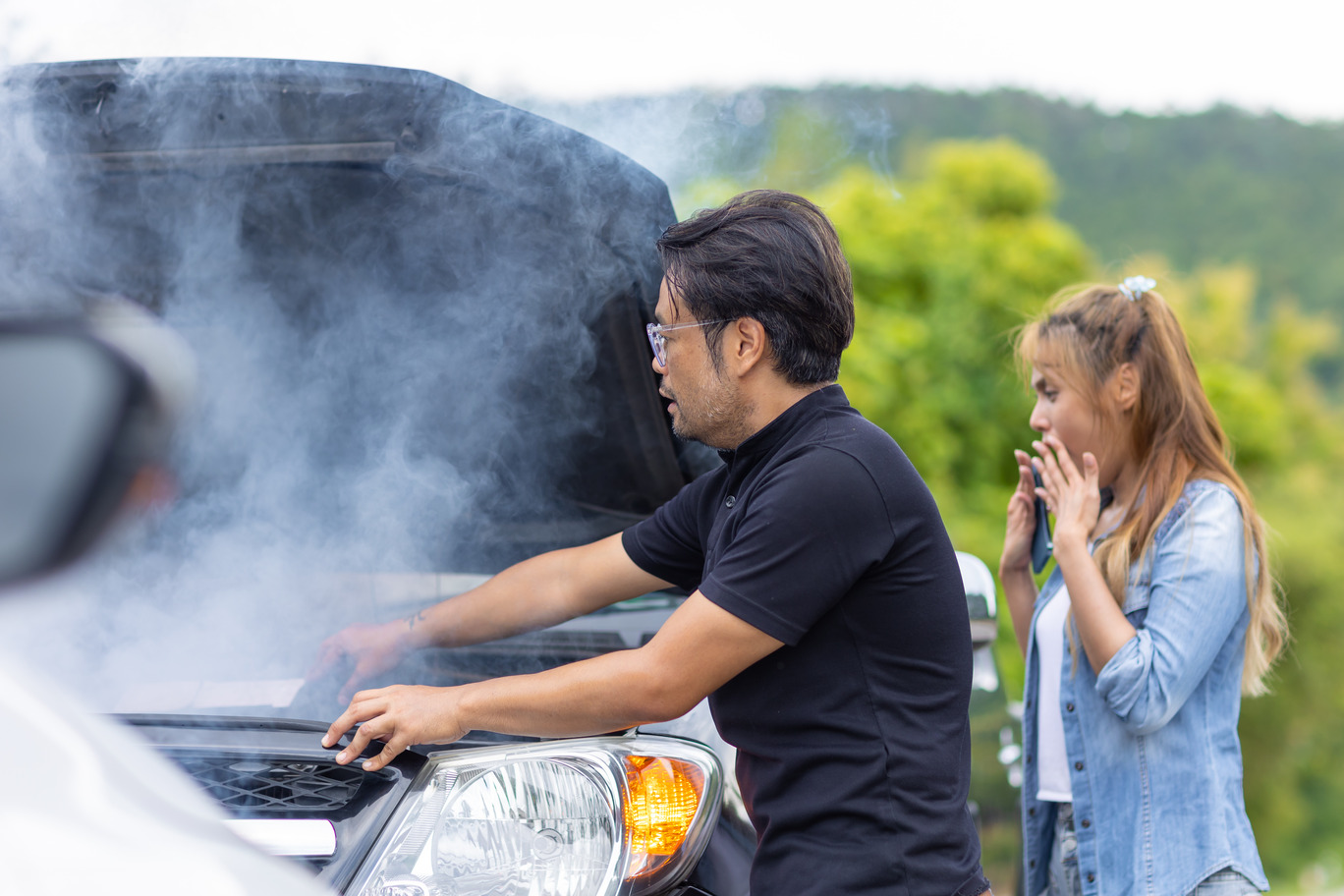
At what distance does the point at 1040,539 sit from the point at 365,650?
1594 millimetres

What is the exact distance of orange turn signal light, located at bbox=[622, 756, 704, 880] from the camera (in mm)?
1528

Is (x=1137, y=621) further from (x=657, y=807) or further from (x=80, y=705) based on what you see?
(x=80, y=705)

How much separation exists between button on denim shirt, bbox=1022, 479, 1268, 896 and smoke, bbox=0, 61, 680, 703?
41.3 inches

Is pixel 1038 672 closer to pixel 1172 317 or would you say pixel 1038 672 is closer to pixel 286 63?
pixel 1172 317

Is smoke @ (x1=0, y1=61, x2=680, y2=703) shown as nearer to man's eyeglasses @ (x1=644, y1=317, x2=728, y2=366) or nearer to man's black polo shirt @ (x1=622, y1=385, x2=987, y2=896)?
man's eyeglasses @ (x1=644, y1=317, x2=728, y2=366)

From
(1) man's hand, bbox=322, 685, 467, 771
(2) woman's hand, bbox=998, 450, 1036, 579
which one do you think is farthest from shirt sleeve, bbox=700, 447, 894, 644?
(2) woman's hand, bbox=998, 450, 1036, 579

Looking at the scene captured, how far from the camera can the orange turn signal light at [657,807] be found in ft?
5.01

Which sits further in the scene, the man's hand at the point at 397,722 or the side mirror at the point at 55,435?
the man's hand at the point at 397,722

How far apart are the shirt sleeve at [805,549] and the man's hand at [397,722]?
0.45m

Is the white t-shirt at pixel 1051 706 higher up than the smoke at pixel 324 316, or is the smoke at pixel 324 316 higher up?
the smoke at pixel 324 316

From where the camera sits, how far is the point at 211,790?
147 cm

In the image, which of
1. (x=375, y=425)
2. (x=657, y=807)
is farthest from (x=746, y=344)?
(x=375, y=425)

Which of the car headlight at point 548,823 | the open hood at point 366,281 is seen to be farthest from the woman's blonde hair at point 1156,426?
the car headlight at point 548,823

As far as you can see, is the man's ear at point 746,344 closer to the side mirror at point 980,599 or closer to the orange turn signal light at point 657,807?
the orange turn signal light at point 657,807
